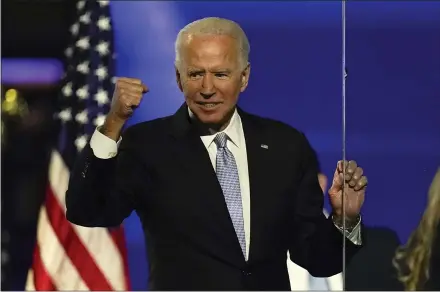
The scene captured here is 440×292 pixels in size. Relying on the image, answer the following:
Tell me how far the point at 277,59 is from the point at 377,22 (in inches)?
11.0

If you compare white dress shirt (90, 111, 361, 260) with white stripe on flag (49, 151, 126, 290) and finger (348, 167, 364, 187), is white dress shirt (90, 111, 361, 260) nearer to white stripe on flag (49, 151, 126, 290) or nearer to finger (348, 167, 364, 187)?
finger (348, 167, 364, 187)

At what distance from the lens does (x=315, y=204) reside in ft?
5.00

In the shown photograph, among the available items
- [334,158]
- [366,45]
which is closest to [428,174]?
[334,158]

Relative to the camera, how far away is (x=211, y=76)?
140 centimetres

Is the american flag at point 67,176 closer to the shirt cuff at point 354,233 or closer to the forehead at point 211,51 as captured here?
the forehead at point 211,51

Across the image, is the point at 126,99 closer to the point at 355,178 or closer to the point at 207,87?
the point at 207,87

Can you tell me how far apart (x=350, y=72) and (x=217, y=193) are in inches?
20.0

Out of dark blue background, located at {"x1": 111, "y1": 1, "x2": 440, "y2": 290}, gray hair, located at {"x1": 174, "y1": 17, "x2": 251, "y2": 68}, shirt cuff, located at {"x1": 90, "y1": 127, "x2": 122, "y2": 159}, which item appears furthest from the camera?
dark blue background, located at {"x1": 111, "y1": 1, "x2": 440, "y2": 290}

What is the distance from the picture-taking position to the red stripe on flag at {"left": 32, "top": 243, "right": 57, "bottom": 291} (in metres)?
1.76

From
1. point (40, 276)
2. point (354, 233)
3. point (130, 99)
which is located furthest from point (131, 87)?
point (40, 276)

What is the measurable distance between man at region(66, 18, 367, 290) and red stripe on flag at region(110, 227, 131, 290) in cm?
18

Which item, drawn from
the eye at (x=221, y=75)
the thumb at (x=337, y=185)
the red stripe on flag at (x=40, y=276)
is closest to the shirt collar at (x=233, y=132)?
the eye at (x=221, y=75)

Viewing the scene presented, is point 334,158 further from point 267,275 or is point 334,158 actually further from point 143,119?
point 143,119

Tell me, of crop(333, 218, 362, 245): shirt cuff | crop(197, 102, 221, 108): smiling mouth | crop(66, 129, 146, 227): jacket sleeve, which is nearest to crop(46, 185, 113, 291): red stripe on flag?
crop(66, 129, 146, 227): jacket sleeve
